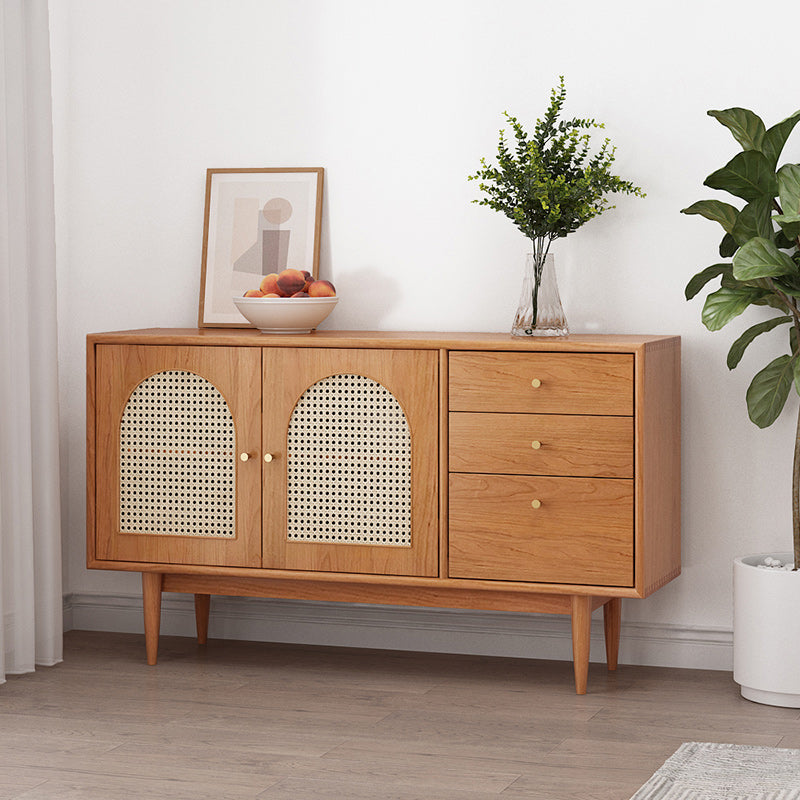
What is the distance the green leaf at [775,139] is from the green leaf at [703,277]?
0.85 feet

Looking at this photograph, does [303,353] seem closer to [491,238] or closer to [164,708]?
[491,238]

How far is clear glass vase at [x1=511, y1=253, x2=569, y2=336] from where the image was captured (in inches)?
125

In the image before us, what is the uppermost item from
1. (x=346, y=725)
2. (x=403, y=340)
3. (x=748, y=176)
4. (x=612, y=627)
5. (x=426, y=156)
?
(x=426, y=156)

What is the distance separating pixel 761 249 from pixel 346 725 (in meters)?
1.37

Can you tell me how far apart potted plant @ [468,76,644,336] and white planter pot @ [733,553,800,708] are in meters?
0.75

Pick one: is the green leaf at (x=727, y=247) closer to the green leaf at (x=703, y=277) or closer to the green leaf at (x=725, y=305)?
the green leaf at (x=703, y=277)

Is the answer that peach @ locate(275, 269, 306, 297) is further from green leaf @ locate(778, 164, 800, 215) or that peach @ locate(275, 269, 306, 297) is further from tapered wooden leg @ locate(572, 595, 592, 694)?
green leaf @ locate(778, 164, 800, 215)

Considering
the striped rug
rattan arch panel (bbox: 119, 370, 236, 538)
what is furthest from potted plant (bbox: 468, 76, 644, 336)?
the striped rug

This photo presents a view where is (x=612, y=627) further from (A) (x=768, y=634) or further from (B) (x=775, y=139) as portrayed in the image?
(B) (x=775, y=139)

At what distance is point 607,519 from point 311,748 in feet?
2.75

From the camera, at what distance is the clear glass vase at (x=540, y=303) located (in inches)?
125

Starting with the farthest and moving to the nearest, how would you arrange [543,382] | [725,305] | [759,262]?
[543,382] → [725,305] → [759,262]

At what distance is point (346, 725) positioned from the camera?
9.46 feet

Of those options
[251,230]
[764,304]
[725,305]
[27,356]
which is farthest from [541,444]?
[27,356]
